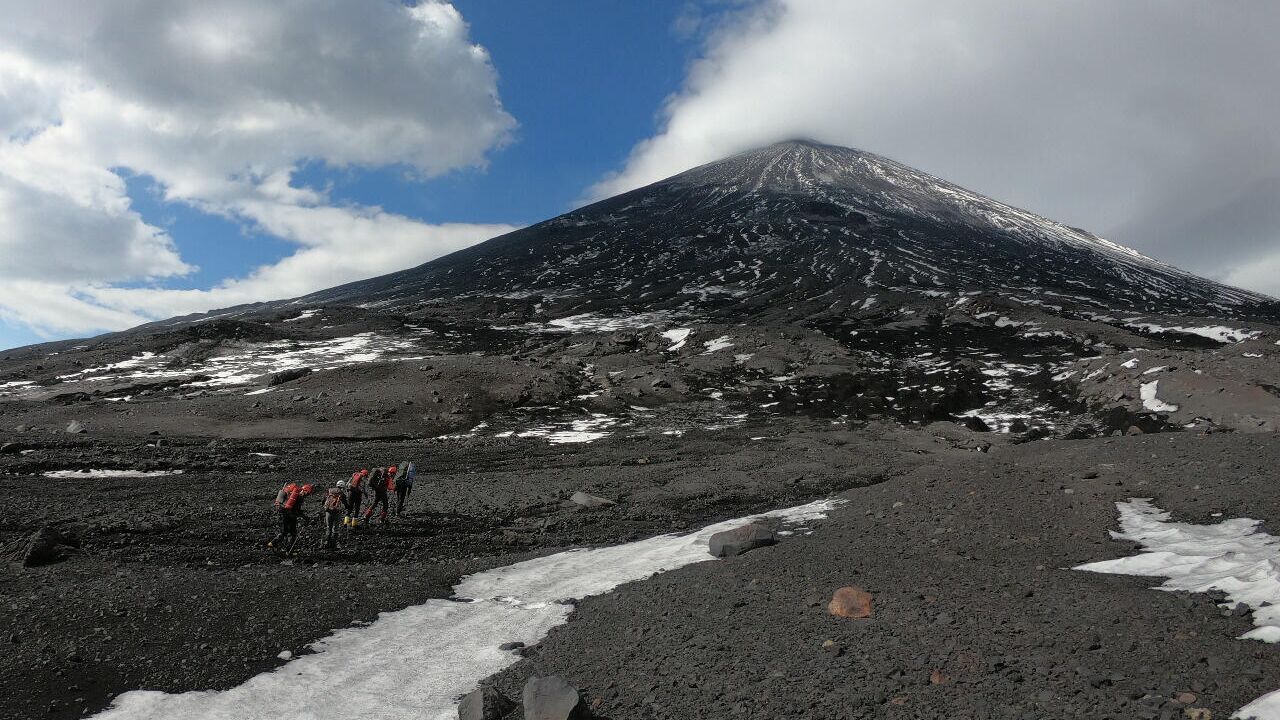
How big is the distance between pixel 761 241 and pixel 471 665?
478 ft

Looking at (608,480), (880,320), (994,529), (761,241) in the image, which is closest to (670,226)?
(761,241)

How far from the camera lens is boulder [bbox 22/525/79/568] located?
12250 mm

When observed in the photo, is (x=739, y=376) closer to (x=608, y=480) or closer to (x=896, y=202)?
(x=608, y=480)

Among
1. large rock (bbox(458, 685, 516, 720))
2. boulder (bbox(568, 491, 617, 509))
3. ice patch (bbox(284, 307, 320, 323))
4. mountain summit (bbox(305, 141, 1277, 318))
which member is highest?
mountain summit (bbox(305, 141, 1277, 318))

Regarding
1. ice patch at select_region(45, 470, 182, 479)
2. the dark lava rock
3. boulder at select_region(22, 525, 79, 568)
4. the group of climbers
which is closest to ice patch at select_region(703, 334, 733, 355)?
the dark lava rock

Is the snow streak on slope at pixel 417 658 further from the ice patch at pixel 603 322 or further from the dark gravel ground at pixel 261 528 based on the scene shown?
the ice patch at pixel 603 322

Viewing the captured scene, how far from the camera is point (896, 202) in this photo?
183750mm

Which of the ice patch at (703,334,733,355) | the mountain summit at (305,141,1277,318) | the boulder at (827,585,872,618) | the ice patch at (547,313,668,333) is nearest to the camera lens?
the boulder at (827,585,872,618)

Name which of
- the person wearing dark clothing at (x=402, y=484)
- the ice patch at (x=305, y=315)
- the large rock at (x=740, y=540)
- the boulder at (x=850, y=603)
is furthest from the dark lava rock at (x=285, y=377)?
the boulder at (x=850, y=603)

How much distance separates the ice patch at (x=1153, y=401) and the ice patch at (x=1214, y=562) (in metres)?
24.2

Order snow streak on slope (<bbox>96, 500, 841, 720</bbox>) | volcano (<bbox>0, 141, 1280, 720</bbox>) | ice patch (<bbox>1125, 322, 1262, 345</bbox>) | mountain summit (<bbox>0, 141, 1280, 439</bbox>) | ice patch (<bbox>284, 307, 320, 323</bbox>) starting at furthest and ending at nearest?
ice patch (<bbox>284, 307, 320, 323</bbox>) → ice patch (<bbox>1125, 322, 1262, 345</bbox>) → mountain summit (<bbox>0, 141, 1280, 439</bbox>) → snow streak on slope (<bbox>96, 500, 841, 720</bbox>) → volcano (<bbox>0, 141, 1280, 720</bbox>)

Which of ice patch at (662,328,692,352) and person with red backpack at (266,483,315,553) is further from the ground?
ice patch at (662,328,692,352)

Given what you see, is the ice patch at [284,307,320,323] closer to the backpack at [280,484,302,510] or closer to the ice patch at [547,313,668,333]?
the ice patch at [547,313,668,333]

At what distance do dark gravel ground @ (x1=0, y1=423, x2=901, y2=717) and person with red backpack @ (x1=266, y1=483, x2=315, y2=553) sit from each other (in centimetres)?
44
